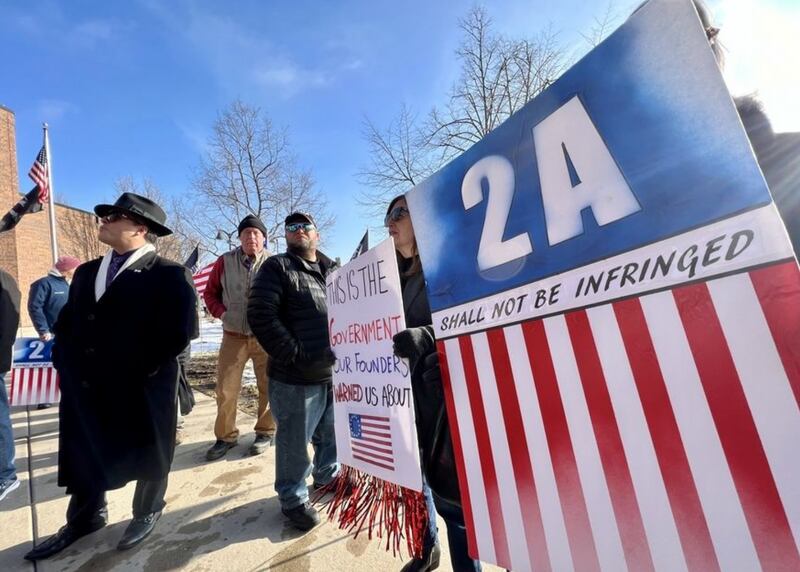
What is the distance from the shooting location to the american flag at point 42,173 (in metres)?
9.07

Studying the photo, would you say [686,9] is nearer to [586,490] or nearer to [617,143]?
[617,143]

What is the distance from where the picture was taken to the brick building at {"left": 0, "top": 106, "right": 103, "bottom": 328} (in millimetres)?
16906

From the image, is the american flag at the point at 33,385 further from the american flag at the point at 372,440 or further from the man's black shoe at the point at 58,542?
the american flag at the point at 372,440

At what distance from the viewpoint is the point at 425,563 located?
1.88 metres

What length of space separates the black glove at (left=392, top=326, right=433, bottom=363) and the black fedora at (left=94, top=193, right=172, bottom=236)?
210cm

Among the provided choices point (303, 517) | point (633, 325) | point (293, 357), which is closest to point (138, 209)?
point (293, 357)

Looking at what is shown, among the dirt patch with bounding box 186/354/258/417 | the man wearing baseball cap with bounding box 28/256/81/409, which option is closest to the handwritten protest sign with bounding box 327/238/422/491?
the dirt patch with bounding box 186/354/258/417

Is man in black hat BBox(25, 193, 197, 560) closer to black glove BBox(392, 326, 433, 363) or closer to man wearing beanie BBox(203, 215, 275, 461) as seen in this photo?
man wearing beanie BBox(203, 215, 275, 461)

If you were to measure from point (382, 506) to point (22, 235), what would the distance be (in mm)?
24371

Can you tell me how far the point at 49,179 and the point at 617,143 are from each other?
12933 mm

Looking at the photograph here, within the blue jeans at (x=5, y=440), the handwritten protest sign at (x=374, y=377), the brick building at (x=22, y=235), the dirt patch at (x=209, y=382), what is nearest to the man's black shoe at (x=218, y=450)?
the dirt patch at (x=209, y=382)

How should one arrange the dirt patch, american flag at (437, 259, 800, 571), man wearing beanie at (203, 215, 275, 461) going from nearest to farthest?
american flag at (437, 259, 800, 571) → man wearing beanie at (203, 215, 275, 461) → the dirt patch

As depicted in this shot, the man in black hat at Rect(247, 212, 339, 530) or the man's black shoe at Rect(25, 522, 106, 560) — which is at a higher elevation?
the man in black hat at Rect(247, 212, 339, 530)

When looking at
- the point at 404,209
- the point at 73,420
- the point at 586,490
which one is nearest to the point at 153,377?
the point at 73,420
